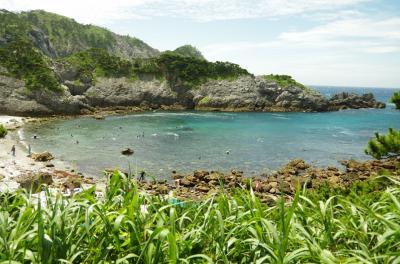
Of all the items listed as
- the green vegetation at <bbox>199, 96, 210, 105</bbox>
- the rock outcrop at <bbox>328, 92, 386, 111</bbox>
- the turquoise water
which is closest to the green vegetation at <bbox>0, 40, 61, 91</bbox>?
the turquoise water

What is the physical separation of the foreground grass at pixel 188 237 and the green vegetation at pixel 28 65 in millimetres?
71127

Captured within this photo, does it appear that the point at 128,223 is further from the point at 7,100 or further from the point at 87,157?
the point at 7,100

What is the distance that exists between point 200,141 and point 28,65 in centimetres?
4448

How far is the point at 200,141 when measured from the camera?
4966cm

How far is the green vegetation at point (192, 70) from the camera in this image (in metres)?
93.9

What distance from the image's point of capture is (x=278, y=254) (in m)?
3.74

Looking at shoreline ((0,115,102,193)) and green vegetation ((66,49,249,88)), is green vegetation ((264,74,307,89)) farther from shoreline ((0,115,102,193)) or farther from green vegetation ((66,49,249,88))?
shoreline ((0,115,102,193))

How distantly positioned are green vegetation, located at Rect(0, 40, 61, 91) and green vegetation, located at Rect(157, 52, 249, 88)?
28524mm

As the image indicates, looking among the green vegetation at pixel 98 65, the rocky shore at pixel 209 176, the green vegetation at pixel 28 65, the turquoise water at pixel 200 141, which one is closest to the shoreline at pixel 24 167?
the rocky shore at pixel 209 176

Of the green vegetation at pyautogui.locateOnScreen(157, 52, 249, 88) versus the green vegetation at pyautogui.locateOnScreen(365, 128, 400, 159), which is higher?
the green vegetation at pyautogui.locateOnScreen(157, 52, 249, 88)

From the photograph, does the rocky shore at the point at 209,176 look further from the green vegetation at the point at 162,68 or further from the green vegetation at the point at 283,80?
the green vegetation at the point at 283,80

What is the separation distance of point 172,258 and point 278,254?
42.0 inches

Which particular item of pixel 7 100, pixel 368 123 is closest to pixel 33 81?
pixel 7 100

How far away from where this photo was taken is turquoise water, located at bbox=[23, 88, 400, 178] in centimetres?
3778
